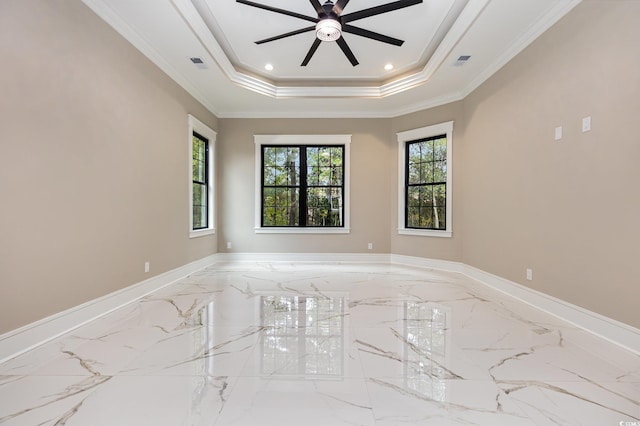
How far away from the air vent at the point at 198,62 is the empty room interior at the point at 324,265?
6 centimetres

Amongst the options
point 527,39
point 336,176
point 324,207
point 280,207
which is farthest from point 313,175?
point 527,39

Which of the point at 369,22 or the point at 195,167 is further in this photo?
the point at 195,167

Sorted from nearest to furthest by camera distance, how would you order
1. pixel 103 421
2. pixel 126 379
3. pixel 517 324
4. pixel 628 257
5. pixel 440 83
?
pixel 103 421
pixel 126 379
pixel 628 257
pixel 517 324
pixel 440 83

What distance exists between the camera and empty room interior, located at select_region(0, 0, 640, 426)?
5.29 feet

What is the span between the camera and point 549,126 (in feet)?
9.35

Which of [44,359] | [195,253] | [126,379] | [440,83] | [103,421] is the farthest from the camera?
[195,253]

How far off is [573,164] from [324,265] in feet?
12.3

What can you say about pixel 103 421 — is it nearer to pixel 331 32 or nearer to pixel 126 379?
pixel 126 379

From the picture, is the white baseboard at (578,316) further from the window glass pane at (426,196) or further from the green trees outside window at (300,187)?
the green trees outside window at (300,187)

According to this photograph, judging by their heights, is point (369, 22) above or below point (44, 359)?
above

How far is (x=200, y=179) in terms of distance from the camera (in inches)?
197

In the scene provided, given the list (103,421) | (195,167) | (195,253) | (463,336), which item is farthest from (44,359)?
(195,167)

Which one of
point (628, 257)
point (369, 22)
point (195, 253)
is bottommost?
point (195, 253)

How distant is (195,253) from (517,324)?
4.43 m
